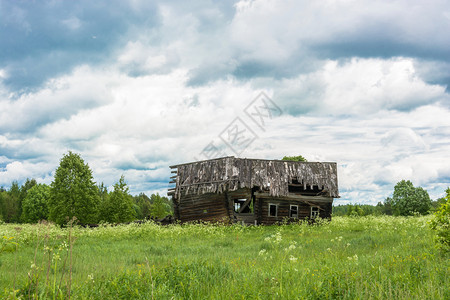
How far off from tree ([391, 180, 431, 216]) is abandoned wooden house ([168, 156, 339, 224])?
102ft

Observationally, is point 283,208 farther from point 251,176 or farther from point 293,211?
point 251,176

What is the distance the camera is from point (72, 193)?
106 feet

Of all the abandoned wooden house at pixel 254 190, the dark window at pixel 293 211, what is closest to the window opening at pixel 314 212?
the abandoned wooden house at pixel 254 190

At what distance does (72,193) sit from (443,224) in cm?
3225

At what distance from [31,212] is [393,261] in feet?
181

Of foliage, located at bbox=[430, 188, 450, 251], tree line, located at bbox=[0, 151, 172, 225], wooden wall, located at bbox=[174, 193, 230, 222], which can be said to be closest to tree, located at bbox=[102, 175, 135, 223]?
tree line, located at bbox=[0, 151, 172, 225]

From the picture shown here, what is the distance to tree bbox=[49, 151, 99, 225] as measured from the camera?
32.1 meters

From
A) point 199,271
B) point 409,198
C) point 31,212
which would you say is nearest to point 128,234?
point 199,271

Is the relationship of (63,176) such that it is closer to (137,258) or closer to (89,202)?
(89,202)

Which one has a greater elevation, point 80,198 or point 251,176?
point 251,176

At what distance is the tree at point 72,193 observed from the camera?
32.1 meters

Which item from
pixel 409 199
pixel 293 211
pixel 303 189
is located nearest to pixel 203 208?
pixel 293 211

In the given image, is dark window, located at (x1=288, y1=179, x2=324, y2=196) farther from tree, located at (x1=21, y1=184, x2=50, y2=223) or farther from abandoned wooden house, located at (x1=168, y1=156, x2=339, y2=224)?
tree, located at (x1=21, y1=184, x2=50, y2=223)

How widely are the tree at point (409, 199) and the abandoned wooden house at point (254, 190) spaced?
31.1m
